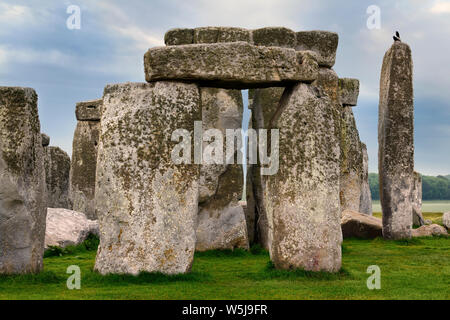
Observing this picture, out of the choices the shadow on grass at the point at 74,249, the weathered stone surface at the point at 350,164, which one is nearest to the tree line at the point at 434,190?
the weathered stone surface at the point at 350,164

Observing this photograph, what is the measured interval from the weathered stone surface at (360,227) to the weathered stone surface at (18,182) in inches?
366

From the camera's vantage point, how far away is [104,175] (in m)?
8.36

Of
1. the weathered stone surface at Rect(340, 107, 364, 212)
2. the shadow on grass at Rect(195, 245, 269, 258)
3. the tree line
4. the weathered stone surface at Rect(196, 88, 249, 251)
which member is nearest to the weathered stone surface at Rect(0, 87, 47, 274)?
the shadow on grass at Rect(195, 245, 269, 258)

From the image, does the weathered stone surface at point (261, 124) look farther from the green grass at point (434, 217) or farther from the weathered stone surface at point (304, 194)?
the green grass at point (434, 217)

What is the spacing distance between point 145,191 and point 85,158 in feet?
34.8

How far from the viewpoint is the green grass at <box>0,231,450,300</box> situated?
7316 mm

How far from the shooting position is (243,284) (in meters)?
8.15

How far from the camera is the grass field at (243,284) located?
7.32m

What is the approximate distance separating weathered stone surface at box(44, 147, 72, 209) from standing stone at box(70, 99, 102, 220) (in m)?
2.26

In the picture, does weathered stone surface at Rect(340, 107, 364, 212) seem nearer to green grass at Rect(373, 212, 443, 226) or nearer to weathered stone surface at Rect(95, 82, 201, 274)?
green grass at Rect(373, 212, 443, 226)

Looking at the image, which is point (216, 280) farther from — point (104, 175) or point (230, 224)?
point (230, 224)

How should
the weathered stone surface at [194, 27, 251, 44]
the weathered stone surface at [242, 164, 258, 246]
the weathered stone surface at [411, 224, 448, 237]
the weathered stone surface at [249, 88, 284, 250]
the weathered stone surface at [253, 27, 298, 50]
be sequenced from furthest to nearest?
the weathered stone surface at [411, 224, 448, 237], the weathered stone surface at [242, 164, 258, 246], the weathered stone surface at [253, 27, 298, 50], the weathered stone surface at [194, 27, 251, 44], the weathered stone surface at [249, 88, 284, 250]

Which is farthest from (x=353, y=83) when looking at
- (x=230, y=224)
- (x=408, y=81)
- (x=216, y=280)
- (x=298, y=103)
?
(x=216, y=280)
